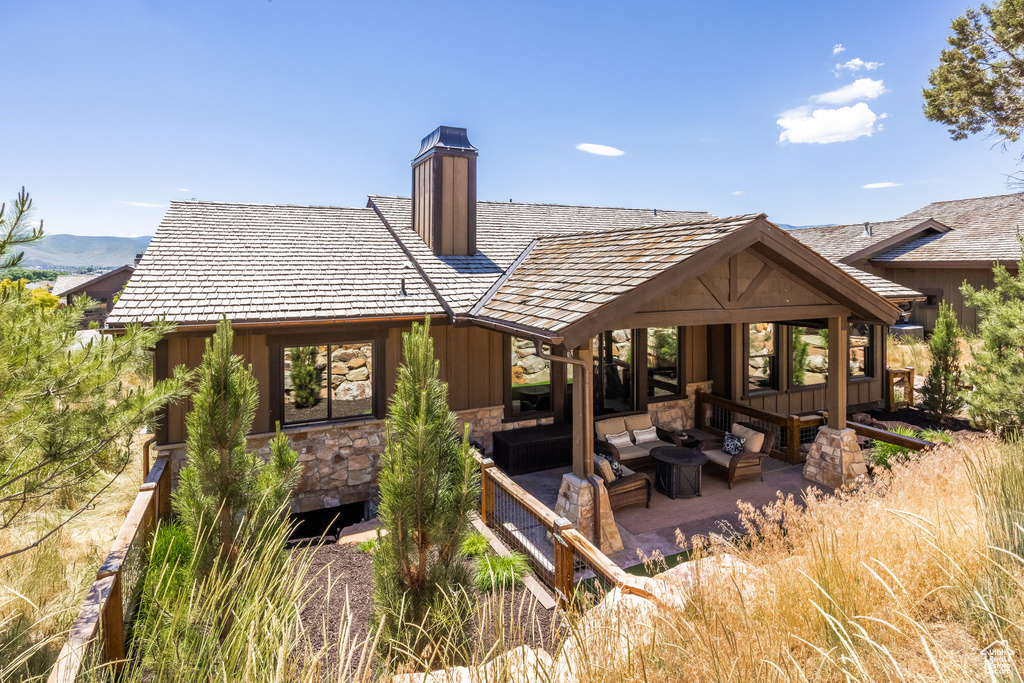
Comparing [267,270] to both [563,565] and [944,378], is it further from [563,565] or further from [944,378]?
[944,378]

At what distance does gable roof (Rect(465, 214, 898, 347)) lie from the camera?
631 cm

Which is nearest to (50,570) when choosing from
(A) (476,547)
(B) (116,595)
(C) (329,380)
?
(B) (116,595)

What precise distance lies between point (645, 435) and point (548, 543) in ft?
12.4

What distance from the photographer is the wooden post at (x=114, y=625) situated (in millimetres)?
3699

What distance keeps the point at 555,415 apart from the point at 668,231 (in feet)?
12.8

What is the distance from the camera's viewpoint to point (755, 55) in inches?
725

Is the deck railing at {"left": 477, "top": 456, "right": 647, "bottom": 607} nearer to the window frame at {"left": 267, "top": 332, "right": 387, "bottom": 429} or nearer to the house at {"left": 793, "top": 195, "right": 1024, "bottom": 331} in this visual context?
the window frame at {"left": 267, "top": 332, "right": 387, "bottom": 429}

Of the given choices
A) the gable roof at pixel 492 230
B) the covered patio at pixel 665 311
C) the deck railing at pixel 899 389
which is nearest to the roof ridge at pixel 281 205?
the gable roof at pixel 492 230

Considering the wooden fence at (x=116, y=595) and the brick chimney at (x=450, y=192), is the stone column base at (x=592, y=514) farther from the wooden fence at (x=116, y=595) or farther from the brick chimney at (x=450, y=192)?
the brick chimney at (x=450, y=192)

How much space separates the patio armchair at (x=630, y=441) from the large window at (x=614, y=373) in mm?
632

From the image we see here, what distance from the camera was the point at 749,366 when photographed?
11.2 m

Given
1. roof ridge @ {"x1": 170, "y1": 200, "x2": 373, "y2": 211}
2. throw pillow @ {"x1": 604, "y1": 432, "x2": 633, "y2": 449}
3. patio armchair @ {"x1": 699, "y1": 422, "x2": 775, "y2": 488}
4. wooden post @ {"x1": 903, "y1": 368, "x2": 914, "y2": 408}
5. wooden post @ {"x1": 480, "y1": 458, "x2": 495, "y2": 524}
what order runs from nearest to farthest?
wooden post @ {"x1": 480, "y1": 458, "x2": 495, "y2": 524} < patio armchair @ {"x1": 699, "y1": 422, "x2": 775, "y2": 488} < throw pillow @ {"x1": 604, "y1": 432, "x2": 633, "y2": 449} < roof ridge @ {"x1": 170, "y1": 200, "x2": 373, "y2": 211} < wooden post @ {"x1": 903, "y1": 368, "x2": 914, "y2": 408}

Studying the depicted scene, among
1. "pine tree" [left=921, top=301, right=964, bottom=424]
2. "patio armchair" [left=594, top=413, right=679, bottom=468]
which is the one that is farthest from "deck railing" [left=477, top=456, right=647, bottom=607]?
"pine tree" [left=921, top=301, right=964, bottom=424]

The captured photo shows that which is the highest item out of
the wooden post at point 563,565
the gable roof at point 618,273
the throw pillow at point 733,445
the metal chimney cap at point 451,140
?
the metal chimney cap at point 451,140
